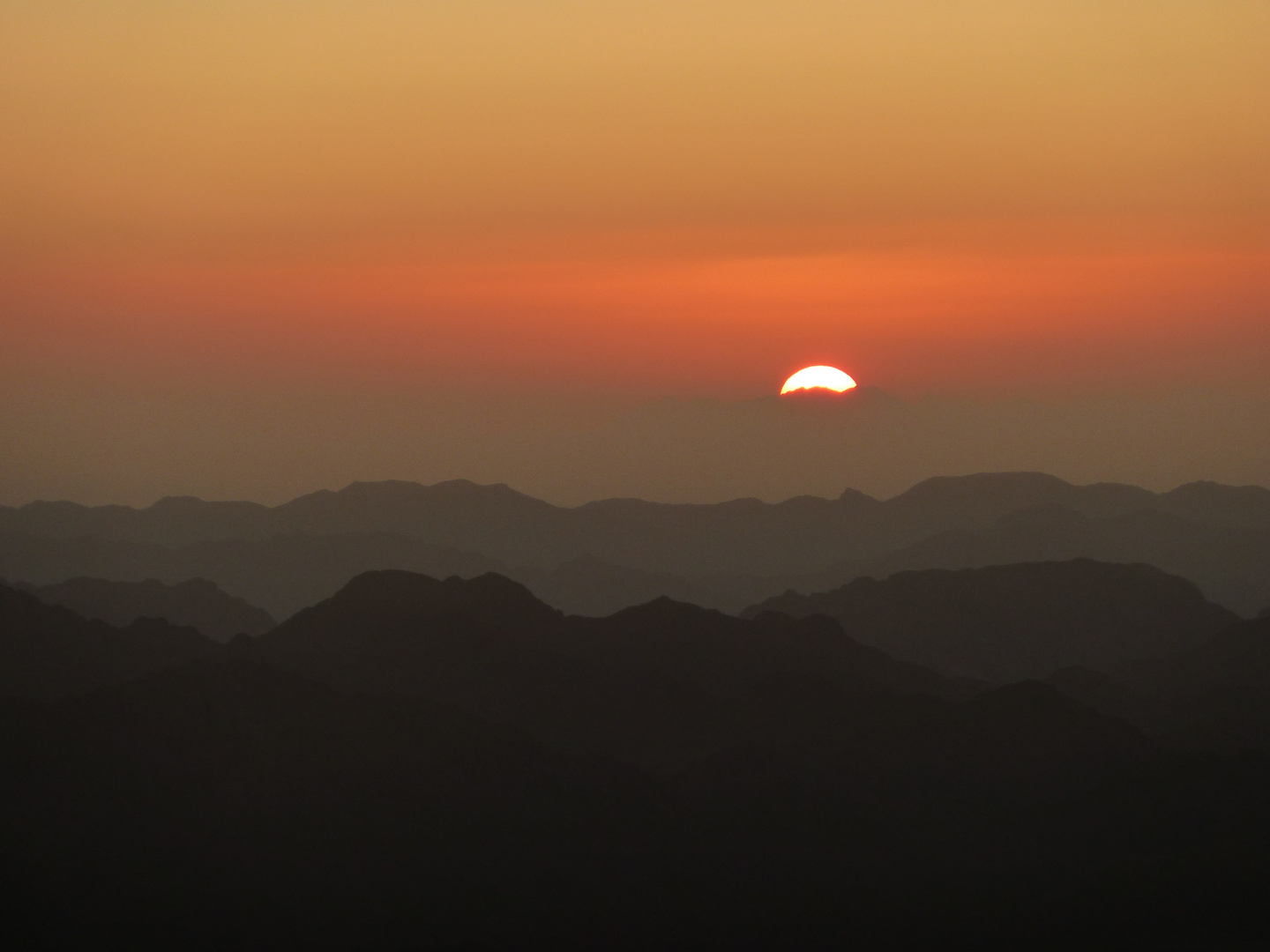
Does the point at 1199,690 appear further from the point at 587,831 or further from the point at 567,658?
the point at 587,831

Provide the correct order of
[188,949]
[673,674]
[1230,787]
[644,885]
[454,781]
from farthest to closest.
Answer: [673,674]
[1230,787]
[454,781]
[644,885]
[188,949]

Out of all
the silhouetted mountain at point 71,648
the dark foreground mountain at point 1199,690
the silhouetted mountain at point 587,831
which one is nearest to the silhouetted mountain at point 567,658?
the silhouetted mountain at point 71,648

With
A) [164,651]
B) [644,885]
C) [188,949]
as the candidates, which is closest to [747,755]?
[644,885]

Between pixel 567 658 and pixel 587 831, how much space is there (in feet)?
121

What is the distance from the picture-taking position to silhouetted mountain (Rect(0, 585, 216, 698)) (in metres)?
136

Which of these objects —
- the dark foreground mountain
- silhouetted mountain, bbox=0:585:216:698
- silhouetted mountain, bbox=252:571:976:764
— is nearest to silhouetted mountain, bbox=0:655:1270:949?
silhouetted mountain, bbox=252:571:976:764

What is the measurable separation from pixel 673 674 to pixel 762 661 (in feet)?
32.2

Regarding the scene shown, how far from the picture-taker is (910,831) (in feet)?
381

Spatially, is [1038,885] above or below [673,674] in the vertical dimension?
below

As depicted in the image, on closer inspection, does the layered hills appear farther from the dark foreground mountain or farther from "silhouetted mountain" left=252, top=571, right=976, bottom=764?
the dark foreground mountain

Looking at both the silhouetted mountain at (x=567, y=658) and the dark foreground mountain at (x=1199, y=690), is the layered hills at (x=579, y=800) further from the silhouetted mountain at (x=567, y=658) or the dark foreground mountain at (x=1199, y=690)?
the dark foreground mountain at (x=1199, y=690)

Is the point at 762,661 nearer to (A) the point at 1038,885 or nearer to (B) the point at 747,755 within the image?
(B) the point at 747,755

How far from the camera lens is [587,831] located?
107 meters

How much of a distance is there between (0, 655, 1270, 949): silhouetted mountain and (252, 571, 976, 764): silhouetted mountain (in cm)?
988
